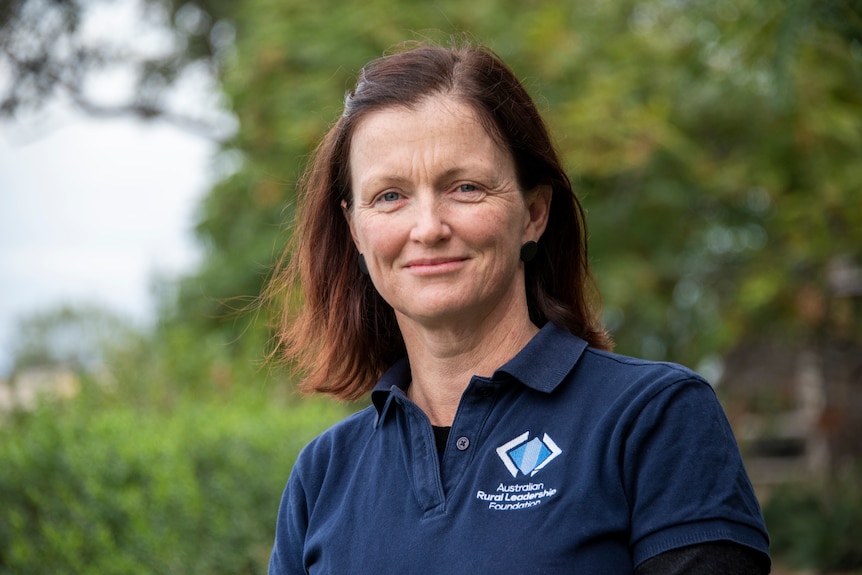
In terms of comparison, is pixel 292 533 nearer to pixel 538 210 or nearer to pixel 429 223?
pixel 429 223

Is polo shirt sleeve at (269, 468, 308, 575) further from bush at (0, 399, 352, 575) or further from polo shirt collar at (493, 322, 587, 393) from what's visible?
bush at (0, 399, 352, 575)

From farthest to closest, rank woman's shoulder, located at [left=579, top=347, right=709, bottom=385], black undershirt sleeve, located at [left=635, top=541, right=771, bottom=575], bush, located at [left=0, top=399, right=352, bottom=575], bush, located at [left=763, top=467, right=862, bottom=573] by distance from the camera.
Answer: bush, located at [left=763, top=467, right=862, bottom=573], bush, located at [left=0, top=399, right=352, bottom=575], woman's shoulder, located at [left=579, top=347, right=709, bottom=385], black undershirt sleeve, located at [left=635, top=541, right=771, bottom=575]

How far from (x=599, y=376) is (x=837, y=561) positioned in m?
9.00

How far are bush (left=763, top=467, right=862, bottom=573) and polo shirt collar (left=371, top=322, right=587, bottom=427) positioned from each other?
8.74 metres

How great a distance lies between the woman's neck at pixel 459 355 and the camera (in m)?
2.13

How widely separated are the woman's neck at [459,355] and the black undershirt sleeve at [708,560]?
0.56 metres

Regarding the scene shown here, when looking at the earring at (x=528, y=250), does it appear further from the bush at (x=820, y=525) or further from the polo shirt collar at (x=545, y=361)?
the bush at (x=820, y=525)

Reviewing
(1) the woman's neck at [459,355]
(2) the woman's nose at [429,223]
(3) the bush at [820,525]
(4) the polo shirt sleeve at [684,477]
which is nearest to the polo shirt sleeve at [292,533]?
(1) the woman's neck at [459,355]

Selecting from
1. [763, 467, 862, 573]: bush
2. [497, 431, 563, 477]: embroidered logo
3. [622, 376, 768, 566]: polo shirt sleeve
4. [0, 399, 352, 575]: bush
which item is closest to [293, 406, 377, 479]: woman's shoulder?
[497, 431, 563, 477]: embroidered logo

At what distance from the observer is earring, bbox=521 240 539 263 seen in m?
2.21

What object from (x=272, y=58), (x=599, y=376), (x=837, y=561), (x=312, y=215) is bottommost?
(x=837, y=561)

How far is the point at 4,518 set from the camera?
5680 millimetres

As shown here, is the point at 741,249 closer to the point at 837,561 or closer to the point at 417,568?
the point at 837,561

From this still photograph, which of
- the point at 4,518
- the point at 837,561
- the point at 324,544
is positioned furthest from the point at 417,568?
the point at 837,561
